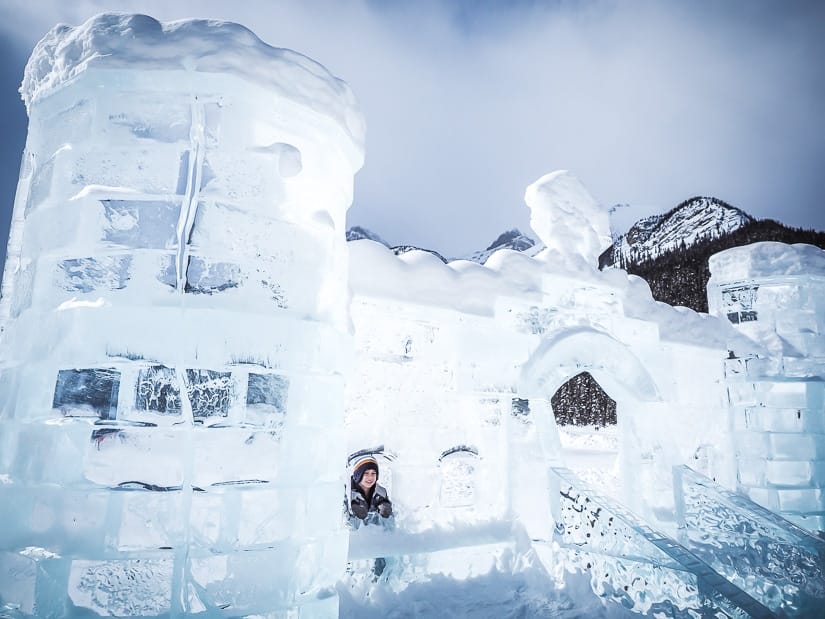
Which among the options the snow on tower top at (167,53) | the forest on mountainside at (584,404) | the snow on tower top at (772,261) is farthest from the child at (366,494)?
the forest on mountainside at (584,404)

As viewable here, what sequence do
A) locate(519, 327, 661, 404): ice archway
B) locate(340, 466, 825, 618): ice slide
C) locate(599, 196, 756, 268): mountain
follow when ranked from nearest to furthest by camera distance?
locate(340, 466, 825, 618): ice slide, locate(519, 327, 661, 404): ice archway, locate(599, 196, 756, 268): mountain

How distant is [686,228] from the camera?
79.3 ft

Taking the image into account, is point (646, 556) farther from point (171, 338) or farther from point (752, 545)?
point (171, 338)

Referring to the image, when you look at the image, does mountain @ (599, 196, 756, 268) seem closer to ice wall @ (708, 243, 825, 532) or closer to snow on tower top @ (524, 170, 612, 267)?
ice wall @ (708, 243, 825, 532)

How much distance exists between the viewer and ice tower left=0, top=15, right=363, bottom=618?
6.63ft

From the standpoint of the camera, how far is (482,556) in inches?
149

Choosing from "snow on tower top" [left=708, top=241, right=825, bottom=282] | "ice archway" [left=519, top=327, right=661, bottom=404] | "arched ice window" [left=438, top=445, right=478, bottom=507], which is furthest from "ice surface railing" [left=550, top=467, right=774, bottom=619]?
"snow on tower top" [left=708, top=241, right=825, bottom=282]

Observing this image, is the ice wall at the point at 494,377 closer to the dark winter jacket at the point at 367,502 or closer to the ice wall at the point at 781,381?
the dark winter jacket at the point at 367,502

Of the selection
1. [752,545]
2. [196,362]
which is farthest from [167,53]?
[752,545]

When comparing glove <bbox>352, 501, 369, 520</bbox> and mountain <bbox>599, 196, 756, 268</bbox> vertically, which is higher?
mountain <bbox>599, 196, 756, 268</bbox>

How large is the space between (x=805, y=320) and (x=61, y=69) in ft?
23.0

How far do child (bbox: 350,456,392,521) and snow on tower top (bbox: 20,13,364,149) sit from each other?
224 cm

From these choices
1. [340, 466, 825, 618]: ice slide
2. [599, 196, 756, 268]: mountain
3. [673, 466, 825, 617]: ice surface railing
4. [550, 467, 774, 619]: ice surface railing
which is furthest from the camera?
[599, 196, 756, 268]: mountain

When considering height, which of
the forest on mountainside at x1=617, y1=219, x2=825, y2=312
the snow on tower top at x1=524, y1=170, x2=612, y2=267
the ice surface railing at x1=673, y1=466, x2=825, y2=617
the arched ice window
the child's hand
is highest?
the forest on mountainside at x1=617, y1=219, x2=825, y2=312
